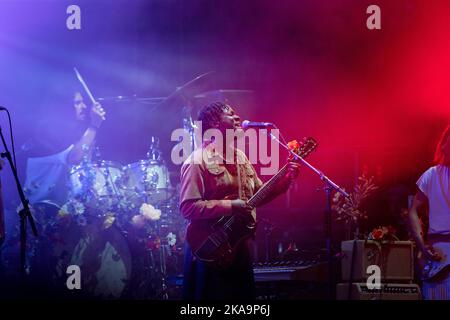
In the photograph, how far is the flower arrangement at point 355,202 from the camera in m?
6.93

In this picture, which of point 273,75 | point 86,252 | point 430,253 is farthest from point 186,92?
point 430,253

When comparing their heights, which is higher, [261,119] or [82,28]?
[82,28]

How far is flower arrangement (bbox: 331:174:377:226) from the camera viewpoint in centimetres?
693

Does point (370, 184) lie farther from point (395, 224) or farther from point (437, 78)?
point (437, 78)

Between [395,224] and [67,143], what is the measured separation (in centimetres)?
458

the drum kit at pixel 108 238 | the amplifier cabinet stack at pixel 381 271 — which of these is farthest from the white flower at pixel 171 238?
the amplifier cabinet stack at pixel 381 271

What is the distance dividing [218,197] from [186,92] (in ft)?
10.5

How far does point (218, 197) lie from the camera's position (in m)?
4.66

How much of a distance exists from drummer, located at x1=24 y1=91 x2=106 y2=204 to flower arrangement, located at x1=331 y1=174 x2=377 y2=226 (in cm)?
330

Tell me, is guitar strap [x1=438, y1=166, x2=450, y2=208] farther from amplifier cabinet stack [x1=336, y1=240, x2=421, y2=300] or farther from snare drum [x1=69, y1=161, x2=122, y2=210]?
snare drum [x1=69, y1=161, x2=122, y2=210]

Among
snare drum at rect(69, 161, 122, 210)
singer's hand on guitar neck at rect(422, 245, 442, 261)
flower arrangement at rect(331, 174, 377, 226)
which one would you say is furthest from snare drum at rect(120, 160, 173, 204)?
singer's hand on guitar neck at rect(422, 245, 442, 261)

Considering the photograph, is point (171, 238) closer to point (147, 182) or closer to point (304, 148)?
point (147, 182)

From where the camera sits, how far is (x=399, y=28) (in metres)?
7.70
